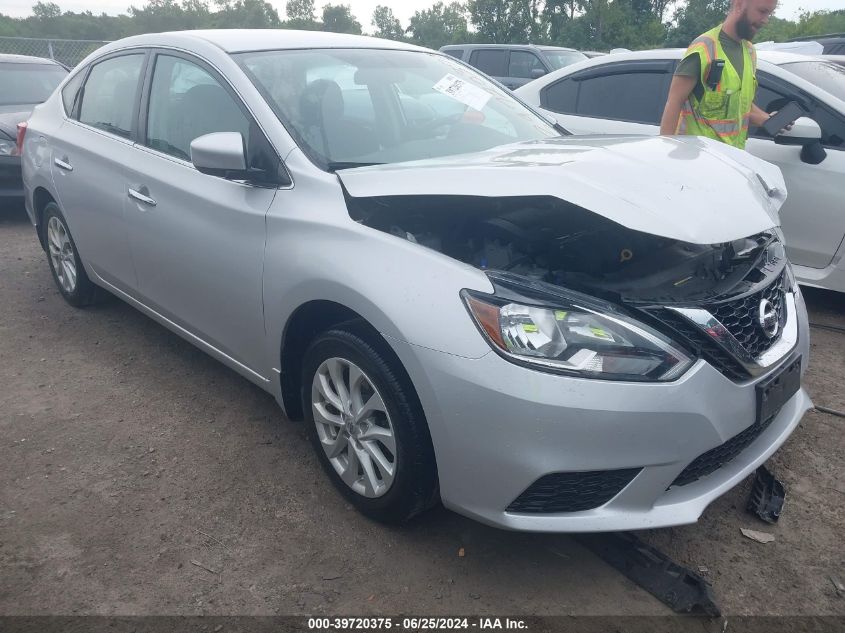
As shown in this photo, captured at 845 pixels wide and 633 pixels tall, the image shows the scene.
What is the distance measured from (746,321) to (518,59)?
444 inches

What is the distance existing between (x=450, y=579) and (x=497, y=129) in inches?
77.6

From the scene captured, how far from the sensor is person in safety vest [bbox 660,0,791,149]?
3.63 metres

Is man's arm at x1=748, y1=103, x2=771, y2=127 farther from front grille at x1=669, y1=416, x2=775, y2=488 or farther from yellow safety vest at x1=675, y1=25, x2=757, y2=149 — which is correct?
front grille at x1=669, y1=416, x2=775, y2=488

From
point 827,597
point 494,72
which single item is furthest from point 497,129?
point 494,72

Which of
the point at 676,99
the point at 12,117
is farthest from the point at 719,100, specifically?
the point at 12,117

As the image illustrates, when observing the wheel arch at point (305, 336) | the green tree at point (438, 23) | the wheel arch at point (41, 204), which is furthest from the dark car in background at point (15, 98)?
the green tree at point (438, 23)

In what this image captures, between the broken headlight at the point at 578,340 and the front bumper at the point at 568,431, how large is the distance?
0.12 ft

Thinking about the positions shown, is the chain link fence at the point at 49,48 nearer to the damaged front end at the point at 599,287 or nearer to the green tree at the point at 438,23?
the damaged front end at the point at 599,287

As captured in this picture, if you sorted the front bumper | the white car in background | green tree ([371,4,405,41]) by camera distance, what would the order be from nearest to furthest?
the front bumper < the white car in background < green tree ([371,4,405,41])

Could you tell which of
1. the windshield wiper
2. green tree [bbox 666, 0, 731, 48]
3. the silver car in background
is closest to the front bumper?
the silver car in background

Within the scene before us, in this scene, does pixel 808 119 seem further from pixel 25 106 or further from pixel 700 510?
pixel 25 106

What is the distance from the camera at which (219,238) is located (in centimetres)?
286

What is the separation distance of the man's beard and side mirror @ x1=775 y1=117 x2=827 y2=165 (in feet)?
2.04

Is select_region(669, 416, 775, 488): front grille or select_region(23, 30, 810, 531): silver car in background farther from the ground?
select_region(23, 30, 810, 531): silver car in background
